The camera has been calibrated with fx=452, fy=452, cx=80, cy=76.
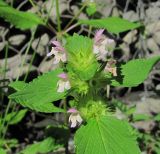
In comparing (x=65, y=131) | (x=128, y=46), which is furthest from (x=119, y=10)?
(x=65, y=131)

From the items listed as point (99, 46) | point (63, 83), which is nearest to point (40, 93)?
point (63, 83)

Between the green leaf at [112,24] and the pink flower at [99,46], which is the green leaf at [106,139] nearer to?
the pink flower at [99,46]

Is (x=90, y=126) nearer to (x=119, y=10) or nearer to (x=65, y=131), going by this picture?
(x=65, y=131)

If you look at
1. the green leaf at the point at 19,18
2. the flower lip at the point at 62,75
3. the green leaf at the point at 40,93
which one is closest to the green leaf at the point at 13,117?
the green leaf at the point at 19,18

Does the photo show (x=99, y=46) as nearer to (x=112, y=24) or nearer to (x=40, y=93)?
(x=40, y=93)

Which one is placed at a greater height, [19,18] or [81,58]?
[19,18]
